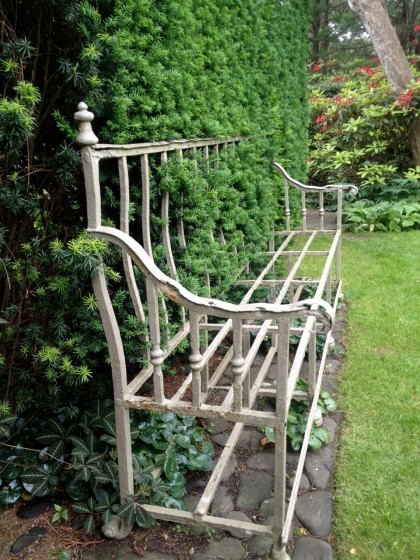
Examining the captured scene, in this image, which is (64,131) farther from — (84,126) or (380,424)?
(380,424)

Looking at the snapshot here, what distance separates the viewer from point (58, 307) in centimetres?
192

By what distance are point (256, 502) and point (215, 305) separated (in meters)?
1.03

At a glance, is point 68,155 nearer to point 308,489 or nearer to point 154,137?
point 154,137

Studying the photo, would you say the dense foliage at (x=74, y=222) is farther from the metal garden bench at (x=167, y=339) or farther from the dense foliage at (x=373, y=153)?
the dense foliage at (x=373, y=153)

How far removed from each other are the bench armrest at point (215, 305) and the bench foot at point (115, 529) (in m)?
0.93

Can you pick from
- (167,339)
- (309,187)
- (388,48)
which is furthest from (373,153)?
(167,339)

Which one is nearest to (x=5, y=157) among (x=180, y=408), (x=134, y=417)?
(x=180, y=408)

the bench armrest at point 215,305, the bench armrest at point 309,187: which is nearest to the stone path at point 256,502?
the bench armrest at point 215,305

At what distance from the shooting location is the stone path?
186cm

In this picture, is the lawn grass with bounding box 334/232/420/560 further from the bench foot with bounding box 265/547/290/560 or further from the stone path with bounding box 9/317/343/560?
the bench foot with bounding box 265/547/290/560

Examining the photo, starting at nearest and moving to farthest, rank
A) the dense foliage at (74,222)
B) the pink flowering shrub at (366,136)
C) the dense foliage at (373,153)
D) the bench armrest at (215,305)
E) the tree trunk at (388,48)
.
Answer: the bench armrest at (215,305), the dense foliage at (74,222), the dense foliage at (373,153), the pink flowering shrub at (366,136), the tree trunk at (388,48)

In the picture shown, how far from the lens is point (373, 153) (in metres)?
8.04

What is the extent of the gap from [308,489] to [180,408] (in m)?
0.83

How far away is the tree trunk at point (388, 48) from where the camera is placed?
26.2ft
